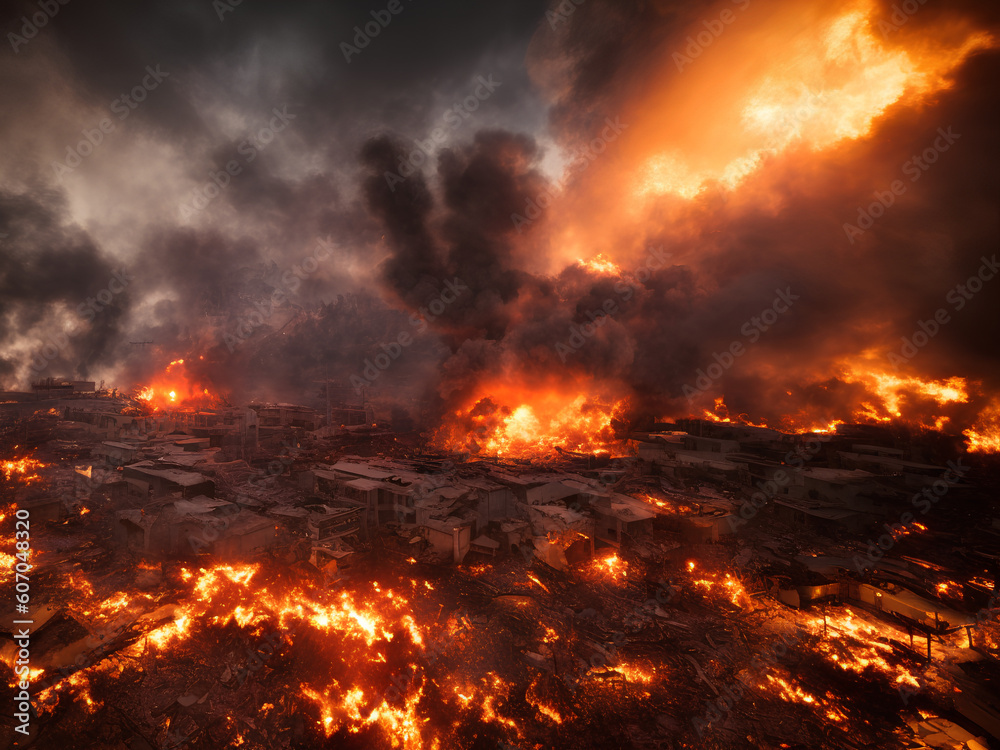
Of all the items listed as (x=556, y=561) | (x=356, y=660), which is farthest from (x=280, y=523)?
(x=556, y=561)

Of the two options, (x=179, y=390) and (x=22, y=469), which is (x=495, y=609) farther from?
(x=179, y=390)

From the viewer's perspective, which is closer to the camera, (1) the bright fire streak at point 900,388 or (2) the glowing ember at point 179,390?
(1) the bright fire streak at point 900,388

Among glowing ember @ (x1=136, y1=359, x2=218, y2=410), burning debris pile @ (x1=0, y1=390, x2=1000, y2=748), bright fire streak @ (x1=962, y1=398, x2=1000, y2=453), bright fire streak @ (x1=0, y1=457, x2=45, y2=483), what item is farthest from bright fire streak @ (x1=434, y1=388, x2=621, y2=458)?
glowing ember @ (x1=136, y1=359, x2=218, y2=410)

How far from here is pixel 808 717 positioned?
11.4 meters

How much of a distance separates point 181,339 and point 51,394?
75.6ft

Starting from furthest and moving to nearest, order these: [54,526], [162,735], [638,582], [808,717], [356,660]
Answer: [54,526] → [638,582] → [356,660] → [808,717] → [162,735]

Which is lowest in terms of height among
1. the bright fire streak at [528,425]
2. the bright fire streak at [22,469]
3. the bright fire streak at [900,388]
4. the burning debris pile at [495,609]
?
the burning debris pile at [495,609]

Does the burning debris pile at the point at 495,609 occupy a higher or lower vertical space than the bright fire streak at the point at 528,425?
lower

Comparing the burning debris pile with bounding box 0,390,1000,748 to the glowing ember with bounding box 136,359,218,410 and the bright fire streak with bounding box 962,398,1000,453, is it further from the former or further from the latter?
the glowing ember with bounding box 136,359,218,410

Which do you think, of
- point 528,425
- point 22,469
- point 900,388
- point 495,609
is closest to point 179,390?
point 22,469

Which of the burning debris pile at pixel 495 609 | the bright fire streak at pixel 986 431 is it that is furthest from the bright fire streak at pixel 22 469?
the bright fire streak at pixel 986 431

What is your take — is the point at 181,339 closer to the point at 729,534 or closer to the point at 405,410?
the point at 405,410

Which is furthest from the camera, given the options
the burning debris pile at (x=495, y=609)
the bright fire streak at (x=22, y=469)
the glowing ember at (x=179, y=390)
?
the glowing ember at (x=179, y=390)

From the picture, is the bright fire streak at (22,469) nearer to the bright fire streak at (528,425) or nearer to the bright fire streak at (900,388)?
the bright fire streak at (528,425)
